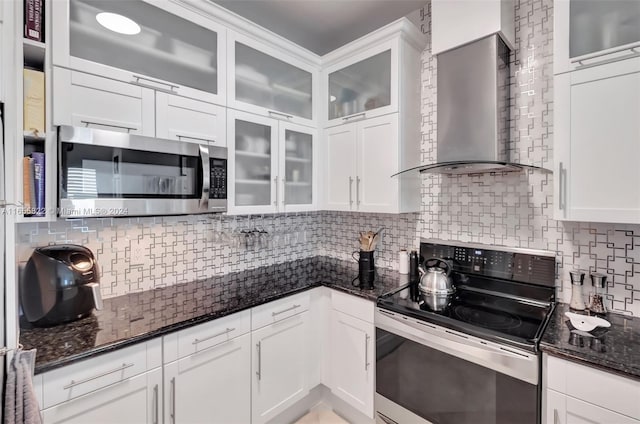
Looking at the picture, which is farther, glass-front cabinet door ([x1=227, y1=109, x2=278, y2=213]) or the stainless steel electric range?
glass-front cabinet door ([x1=227, y1=109, x2=278, y2=213])

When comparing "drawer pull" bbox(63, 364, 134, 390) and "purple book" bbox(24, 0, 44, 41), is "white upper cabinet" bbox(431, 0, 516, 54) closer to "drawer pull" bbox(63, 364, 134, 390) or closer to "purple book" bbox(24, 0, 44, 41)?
"purple book" bbox(24, 0, 44, 41)

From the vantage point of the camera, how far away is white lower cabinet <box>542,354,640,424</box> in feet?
3.45

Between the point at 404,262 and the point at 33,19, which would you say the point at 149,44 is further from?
the point at 404,262

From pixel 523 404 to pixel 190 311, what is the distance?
5.08 ft

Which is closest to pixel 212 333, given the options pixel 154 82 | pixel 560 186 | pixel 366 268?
pixel 366 268

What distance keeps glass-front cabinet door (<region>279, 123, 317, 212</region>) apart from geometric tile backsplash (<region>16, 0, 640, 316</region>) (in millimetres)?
390

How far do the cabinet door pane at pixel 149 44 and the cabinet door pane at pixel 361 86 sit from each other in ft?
3.05

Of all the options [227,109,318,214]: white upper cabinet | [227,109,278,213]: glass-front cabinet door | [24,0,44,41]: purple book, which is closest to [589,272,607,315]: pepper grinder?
[227,109,318,214]: white upper cabinet

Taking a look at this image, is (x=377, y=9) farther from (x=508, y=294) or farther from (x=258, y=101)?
(x=508, y=294)

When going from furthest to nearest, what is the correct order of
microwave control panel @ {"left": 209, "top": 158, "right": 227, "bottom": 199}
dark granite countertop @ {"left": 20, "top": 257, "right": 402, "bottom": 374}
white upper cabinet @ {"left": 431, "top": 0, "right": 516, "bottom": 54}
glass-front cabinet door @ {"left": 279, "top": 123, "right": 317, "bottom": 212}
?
1. glass-front cabinet door @ {"left": 279, "top": 123, "right": 317, "bottom": 212}
2. microwave control panel @ {"left": 209, "top": 158, "right": 227, "bottom": 199}
3. white upper cabinet @ {"left": 431, "top": 0, "right": 516, "bottom": 54}
4. dark granite countertop @ {"left": 20, "top": 257, "right": 402, "bottom": 374}

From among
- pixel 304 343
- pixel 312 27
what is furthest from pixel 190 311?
pixel 312 27

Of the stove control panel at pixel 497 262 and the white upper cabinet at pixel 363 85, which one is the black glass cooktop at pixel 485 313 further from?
the white upper cabinet at pixel 363 85

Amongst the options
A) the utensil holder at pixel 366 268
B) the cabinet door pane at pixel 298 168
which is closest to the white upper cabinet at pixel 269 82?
the cabinet door pane at pixel 298 168

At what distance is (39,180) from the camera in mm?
1234
